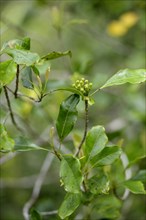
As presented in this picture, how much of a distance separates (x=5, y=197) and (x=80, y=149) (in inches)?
52.5

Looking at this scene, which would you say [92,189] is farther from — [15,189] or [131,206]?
[15,189]

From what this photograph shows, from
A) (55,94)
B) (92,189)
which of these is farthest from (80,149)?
(55,94)

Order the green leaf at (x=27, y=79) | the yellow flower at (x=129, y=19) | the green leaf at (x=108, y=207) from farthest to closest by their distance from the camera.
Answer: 1. the yellow flower at (x=129, y=19)
2. the green leaf at (x=108, y=207)
3. the green leaf at (x=27, y=79)

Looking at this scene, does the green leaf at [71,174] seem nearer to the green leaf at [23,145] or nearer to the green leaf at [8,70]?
the green leaf at [23,145]

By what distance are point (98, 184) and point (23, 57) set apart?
0.38 meters

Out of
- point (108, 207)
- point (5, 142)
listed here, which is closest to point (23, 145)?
point (5, 142)

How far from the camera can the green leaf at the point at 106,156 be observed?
3.53ft

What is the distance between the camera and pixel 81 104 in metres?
1.45

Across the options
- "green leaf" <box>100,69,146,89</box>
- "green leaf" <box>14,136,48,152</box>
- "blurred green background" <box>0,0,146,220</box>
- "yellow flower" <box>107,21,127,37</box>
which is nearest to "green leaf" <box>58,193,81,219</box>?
"green leaf" <box>14,136,48,152</box>

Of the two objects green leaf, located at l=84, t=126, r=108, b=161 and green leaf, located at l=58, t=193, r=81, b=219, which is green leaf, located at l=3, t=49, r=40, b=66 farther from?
green leaf, located at l=58, t=193, r=81, b=219

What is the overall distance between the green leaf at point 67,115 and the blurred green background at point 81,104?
403 millimetres

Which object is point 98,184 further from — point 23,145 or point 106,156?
point 23,145

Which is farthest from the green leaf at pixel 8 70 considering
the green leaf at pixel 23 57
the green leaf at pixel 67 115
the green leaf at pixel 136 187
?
the green leaf at pixel 136 187

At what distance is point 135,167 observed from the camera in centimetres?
195
